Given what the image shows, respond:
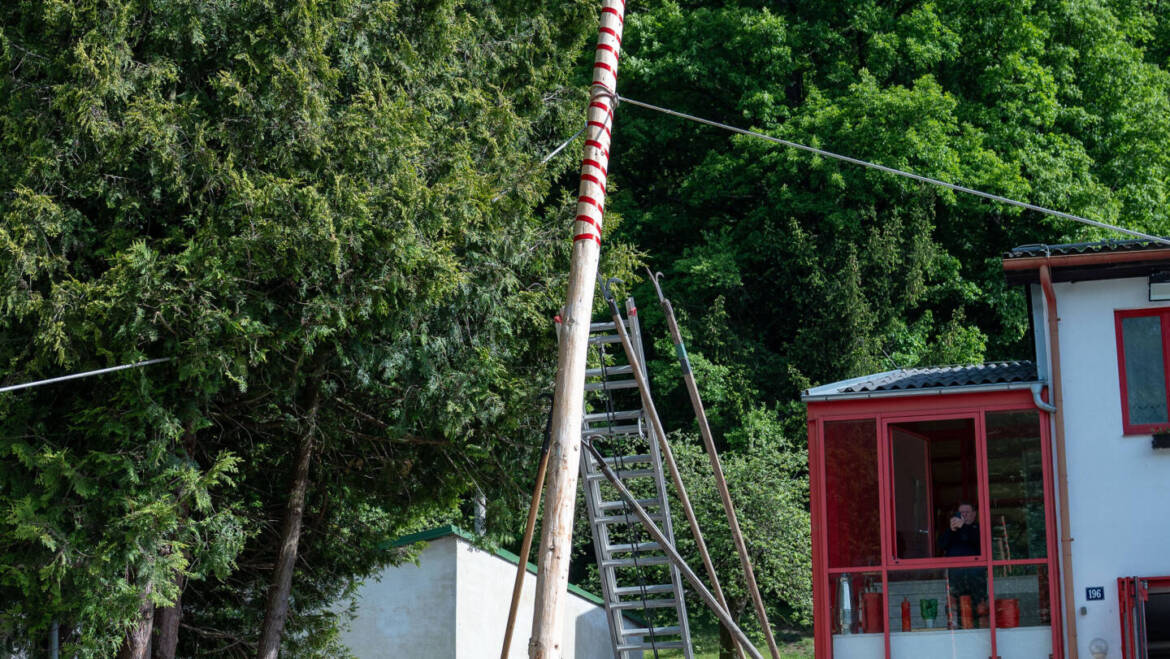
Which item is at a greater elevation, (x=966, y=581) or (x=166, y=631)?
(x=966, y=581)

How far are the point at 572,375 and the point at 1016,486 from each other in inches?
247

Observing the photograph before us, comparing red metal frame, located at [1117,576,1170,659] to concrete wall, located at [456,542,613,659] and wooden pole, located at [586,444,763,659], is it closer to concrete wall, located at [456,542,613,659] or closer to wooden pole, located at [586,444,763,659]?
wooden pole, located at [586,444,763,659]

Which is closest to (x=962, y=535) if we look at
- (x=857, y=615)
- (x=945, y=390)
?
(x=857, y=615)

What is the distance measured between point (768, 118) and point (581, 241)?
906 inches

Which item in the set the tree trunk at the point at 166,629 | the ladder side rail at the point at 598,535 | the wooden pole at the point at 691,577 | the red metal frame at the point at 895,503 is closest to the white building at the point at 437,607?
the tree trunk at the point at 166,629

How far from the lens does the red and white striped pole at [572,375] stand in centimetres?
737

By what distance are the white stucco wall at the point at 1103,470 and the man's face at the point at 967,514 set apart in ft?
2.96

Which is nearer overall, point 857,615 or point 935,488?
point 857,615

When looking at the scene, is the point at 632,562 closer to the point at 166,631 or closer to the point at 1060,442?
the point at 1060,442

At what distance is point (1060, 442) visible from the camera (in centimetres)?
1213

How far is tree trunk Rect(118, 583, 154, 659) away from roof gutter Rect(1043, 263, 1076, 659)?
8.81 metres

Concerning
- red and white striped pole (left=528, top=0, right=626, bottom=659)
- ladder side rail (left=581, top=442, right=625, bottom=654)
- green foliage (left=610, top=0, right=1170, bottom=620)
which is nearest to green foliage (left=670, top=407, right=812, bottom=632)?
green foliage (left=610, top=0, right=1170, bottom=620)

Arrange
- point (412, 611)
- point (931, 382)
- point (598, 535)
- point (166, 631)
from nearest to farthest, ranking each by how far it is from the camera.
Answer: point (931, 382) → point (598, 535) → point (166, 631) → point (412, 611)

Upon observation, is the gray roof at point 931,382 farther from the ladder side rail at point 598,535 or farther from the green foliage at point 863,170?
the green foliage at point 863,170
